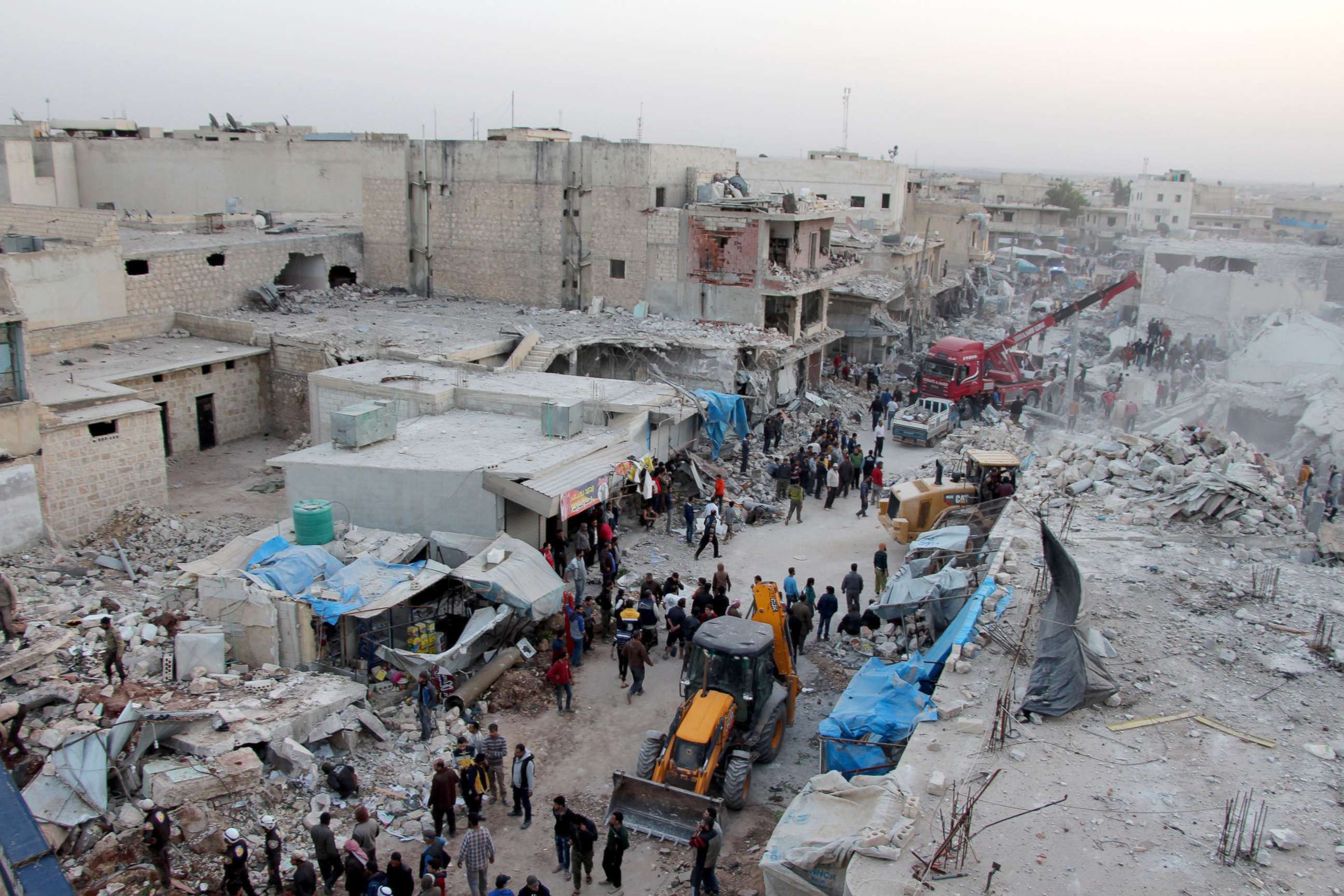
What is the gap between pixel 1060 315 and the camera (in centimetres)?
2641

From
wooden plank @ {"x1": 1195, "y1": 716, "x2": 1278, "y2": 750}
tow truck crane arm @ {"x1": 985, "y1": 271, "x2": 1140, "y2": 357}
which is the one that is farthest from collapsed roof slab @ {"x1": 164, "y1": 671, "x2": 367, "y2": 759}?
tow truck crane arm @ {"x1": 985, "y1": 271, "x2": 1140, "y2": 357}

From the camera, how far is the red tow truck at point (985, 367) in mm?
26406

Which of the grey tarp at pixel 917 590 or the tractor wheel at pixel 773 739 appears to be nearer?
the tractor wheel at pixel 773 739

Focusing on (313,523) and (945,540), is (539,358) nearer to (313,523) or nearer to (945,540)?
(313,523)

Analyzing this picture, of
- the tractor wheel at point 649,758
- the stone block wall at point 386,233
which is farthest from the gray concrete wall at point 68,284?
the tractor wheel at point 649,758

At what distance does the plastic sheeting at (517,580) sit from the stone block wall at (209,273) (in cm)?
1555

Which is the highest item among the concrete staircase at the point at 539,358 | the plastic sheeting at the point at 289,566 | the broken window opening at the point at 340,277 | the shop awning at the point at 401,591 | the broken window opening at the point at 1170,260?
the broken window opening at the point at 1170,260

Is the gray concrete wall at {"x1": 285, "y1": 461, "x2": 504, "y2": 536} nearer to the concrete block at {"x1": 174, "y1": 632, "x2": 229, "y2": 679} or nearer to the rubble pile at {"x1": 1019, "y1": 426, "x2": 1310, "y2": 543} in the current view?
the concrete block at {"x1": 174, "y1": 632, "x2": 229, "y2": 679}

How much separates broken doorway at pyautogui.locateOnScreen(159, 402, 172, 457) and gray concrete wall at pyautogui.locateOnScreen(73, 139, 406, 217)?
57.7 ft

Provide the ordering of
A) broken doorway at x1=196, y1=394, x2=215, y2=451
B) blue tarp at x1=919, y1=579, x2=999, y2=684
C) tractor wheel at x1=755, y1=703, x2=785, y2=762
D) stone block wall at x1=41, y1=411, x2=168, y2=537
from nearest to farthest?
1. tractor wheel at x1=755, y1=703, x2=785, y2=762
2. blue tarp at x1=919, y1=579, x2=999, y2=684
3. stone block wall at x1=41, y1=411, x2=168, y2=537
4. broken doorway at x1=196, y1=394, x2=215, y2=451

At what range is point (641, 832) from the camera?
9.30 metres

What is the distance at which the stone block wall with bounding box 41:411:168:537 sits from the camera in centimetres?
1550

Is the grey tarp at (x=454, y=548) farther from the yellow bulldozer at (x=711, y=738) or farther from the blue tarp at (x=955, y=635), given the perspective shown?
the blue tarp at (x=955, y=635)

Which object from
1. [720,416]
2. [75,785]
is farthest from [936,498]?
[75,785]
